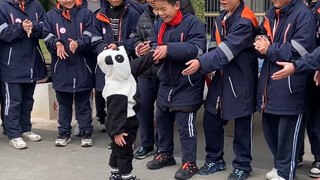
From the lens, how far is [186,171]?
4.47m

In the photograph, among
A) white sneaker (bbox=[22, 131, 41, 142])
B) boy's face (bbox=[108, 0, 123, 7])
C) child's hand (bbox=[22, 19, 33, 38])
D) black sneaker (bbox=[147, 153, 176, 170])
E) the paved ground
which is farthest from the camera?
white sneaker (bbox=[22, 131, 41, 142])

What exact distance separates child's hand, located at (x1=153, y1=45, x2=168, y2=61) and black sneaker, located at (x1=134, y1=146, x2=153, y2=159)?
1.23m

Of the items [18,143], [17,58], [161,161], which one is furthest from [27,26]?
[161,161]

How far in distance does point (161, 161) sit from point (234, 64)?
119 centimetres

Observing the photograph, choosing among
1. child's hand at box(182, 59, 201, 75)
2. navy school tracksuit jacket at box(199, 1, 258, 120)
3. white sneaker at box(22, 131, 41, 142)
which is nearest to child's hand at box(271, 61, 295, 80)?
navy school tracksuit jacket at box(199, 1, 258, 120)

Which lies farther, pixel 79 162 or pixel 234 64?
pixel 79 162

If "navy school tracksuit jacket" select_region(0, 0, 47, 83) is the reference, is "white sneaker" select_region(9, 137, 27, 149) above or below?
below

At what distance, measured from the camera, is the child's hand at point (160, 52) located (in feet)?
13.7

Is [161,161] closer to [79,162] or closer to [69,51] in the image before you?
[79,162]

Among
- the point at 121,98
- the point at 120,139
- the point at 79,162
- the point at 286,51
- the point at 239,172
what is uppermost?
the point at 286,51

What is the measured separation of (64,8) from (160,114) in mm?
1640

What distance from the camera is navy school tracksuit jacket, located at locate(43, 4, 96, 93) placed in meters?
5.32

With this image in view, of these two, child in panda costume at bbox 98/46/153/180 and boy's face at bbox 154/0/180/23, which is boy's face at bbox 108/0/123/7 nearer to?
boy's face at bbox 154/0/180/23

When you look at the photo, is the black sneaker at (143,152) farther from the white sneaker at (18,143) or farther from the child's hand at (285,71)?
the child's hand at (285,71)
